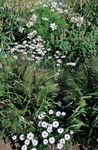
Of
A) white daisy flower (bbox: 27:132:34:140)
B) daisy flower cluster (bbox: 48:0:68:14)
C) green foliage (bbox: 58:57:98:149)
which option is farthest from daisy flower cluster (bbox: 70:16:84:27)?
white daisy flower (bbox: 27:132:34:140)

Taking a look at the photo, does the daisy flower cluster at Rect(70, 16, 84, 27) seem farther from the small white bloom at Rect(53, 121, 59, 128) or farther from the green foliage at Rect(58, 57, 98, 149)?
the small white bloom at Rect(53, 121, 59, 128)

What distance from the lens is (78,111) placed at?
15.5 feet

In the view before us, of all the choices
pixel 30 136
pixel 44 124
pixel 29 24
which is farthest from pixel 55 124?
pixel 29 24

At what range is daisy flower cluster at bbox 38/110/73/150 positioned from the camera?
4.72 m

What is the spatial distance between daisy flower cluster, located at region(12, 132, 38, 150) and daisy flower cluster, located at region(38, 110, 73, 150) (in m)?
0.09

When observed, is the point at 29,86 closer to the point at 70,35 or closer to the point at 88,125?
the point at 88,125

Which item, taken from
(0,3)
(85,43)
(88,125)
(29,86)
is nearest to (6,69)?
(29,86)

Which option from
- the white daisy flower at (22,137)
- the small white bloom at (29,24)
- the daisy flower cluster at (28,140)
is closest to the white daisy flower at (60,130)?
the daisy flower cluster at (28,140)

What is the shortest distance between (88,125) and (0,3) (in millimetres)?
2738

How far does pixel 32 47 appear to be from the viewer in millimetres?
6340

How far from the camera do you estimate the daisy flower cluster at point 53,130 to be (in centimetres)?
472

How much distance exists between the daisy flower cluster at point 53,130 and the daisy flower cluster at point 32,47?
51.6 inches

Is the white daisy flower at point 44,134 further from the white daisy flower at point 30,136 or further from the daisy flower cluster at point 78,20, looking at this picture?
the daisy flower cluster at point 78,20

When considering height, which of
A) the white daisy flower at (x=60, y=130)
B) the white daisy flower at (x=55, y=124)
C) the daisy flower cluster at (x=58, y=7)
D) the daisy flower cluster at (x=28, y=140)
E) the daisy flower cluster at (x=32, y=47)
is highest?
the daisy flower cluster at (x=58, y=7)
